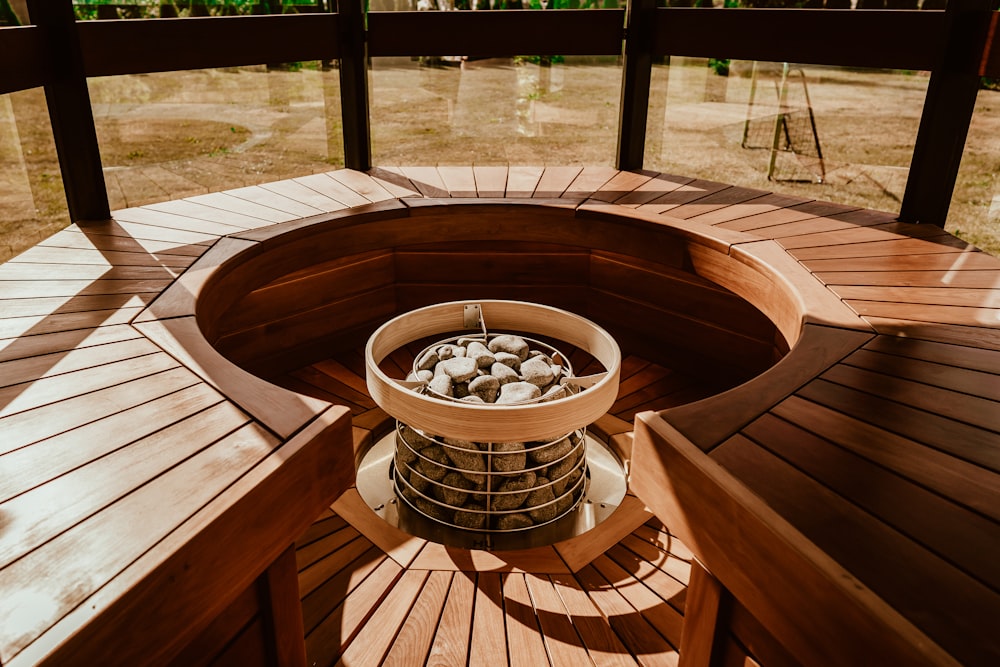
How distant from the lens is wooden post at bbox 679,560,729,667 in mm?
1380

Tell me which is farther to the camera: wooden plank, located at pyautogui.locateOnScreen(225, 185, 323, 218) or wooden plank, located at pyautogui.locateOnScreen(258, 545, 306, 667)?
wooden plank, located at pyautogui.locateOnScreen(225, 185, 323, 218)

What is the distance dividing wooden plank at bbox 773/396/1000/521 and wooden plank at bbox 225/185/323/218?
7.72 ft

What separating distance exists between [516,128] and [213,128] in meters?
1.71

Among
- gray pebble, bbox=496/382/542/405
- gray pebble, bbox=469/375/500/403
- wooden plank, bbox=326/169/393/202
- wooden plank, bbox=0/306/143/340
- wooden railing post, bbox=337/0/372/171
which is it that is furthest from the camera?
wooden railing post, bbox=337/0/372/171

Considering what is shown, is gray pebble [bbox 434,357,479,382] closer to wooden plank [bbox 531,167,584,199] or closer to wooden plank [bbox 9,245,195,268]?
wooden plank [bbox 9,245,195,268]

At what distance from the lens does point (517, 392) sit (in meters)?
2.47

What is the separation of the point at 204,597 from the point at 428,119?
331 centimetres

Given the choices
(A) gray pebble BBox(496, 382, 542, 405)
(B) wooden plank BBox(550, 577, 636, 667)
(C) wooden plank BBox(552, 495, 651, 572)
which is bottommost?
(C) wooden plank BBox(552, 495, 651, 572)

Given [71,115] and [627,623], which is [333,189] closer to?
[71,115]

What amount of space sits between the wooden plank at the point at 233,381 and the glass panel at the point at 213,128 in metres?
1.54

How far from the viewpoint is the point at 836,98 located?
3.62m

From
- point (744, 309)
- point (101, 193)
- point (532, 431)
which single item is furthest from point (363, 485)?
point (744, 309)

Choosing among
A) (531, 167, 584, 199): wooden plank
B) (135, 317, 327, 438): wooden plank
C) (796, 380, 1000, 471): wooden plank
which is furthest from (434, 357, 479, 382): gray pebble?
(796, 380, 1000, 471): wooden plank

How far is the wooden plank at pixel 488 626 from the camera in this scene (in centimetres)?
184
